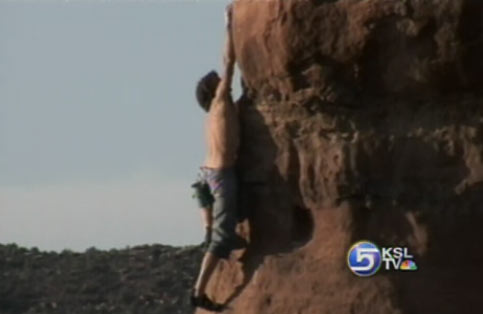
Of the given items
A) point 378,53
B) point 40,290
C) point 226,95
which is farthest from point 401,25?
point 40,290

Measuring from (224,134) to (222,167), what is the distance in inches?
5.9

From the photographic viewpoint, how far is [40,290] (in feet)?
87.9

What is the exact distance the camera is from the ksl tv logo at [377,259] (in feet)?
34.2

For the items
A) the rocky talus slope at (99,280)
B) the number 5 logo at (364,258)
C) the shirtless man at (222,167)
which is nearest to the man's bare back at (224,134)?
the shirtless man at (222,167)

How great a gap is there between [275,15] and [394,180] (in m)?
0.90

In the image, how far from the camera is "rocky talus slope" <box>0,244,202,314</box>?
25.4 m

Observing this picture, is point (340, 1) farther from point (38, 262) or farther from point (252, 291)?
point (38, 262)

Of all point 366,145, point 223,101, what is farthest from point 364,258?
point 223,101

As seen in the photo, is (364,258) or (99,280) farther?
(99,280)

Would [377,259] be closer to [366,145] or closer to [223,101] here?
[366,145]

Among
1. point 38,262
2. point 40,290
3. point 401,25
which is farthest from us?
point 38,262

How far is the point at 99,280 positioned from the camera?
88.0 feet

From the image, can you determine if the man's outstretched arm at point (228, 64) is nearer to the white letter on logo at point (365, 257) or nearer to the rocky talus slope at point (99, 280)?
the white letter on logo at point (365, 257)

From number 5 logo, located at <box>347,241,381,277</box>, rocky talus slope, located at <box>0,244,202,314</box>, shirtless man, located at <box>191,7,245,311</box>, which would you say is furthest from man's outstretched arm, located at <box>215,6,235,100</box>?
rocky talus slope, located at <box>0,244,202,314</box>
